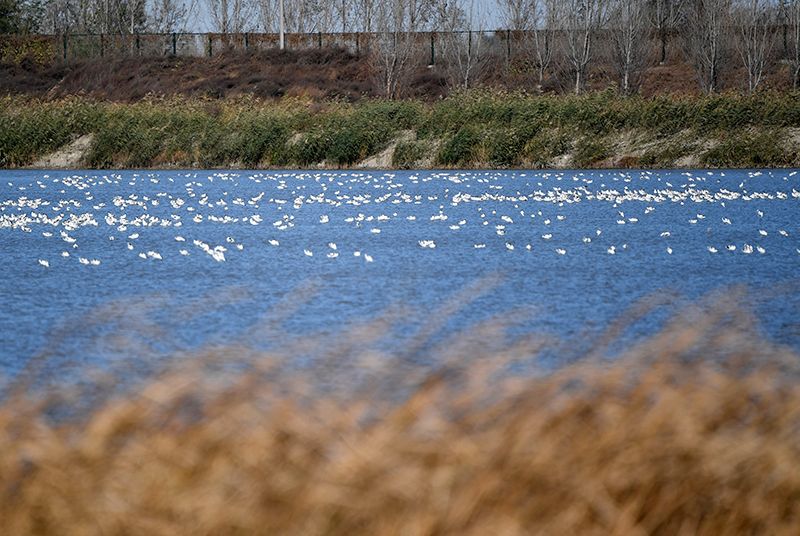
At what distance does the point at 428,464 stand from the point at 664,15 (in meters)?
55.6

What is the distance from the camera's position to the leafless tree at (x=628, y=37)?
38.2 m

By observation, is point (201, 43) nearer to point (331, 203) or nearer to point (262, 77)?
point (262, 77)

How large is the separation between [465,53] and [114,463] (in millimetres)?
43447

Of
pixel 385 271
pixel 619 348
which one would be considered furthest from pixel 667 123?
pixel 619 348

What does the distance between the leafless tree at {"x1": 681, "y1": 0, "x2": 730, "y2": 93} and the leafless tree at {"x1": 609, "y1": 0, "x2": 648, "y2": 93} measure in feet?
6.95

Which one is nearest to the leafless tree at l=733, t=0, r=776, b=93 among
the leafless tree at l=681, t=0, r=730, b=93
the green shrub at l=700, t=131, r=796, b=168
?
the leafless tree at l=681, t=0, r=730, b=93

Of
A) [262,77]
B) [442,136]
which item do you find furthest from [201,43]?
[442,136]

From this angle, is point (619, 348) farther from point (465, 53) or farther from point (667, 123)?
point (465, 53)

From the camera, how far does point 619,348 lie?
5621mm

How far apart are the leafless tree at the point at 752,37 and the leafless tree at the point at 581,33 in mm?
5852

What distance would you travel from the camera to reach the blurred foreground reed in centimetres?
269

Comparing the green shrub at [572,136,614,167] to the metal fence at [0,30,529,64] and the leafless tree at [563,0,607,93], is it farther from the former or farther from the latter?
the metal fence at [0,30,529,64]

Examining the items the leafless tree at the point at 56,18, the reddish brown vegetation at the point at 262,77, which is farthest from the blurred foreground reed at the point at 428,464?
the leafless tree at the point at 56,18

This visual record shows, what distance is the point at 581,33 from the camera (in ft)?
135
